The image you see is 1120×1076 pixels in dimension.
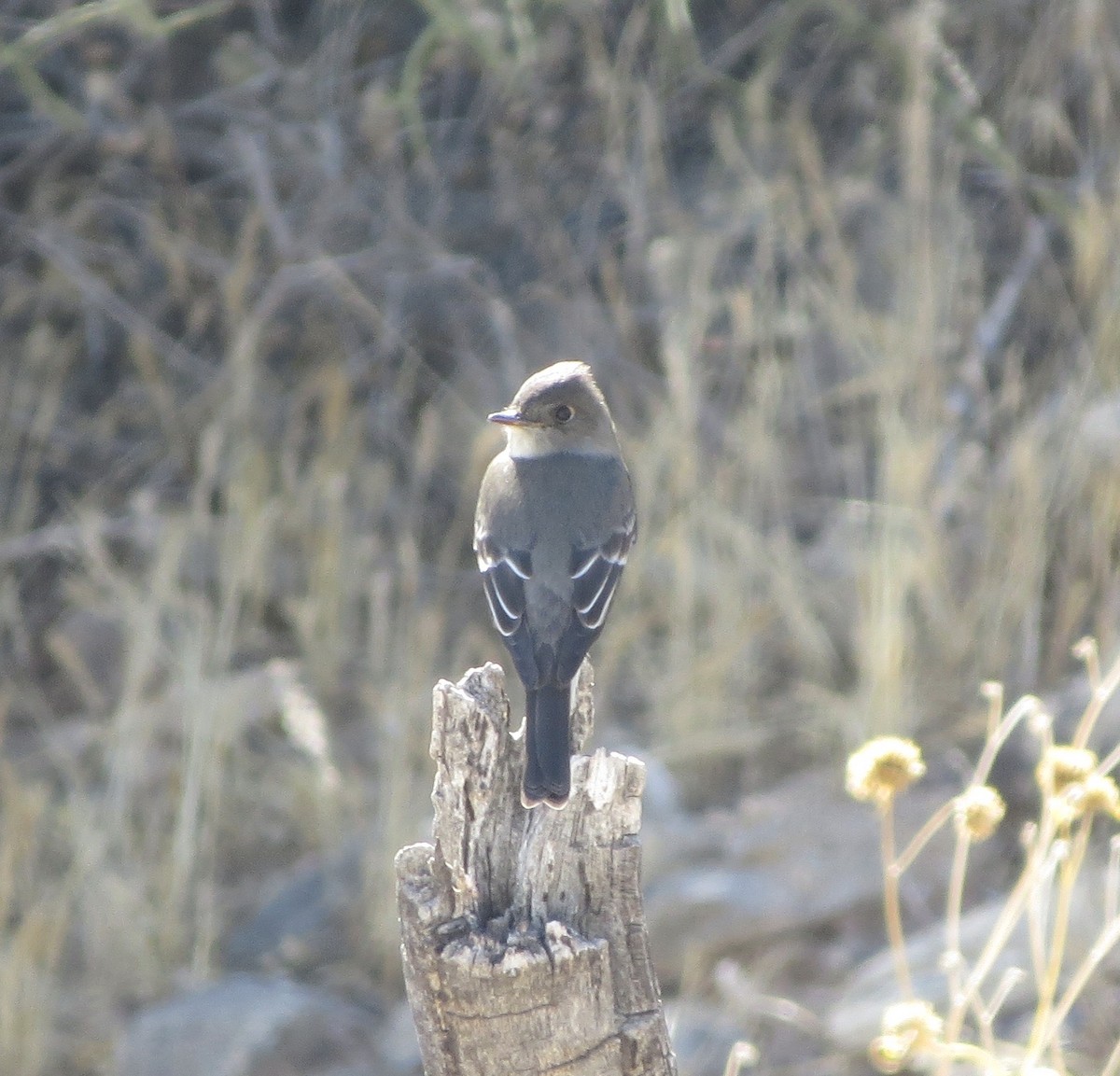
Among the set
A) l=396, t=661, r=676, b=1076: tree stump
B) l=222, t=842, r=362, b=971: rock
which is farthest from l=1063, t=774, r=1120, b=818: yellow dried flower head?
l=222, t=842, r=362, b=971: rock

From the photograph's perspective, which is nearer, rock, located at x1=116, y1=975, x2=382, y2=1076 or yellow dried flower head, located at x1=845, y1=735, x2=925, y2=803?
yellow dried flower head, located at x1=845, y1=735, x2=925, y2=803

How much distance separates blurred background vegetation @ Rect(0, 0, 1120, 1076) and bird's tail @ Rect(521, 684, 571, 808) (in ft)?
8.36

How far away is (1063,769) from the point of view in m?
3.42

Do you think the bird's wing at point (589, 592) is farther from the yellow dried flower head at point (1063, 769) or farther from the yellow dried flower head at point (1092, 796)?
the yellow dried flower head at point (1092, 796)

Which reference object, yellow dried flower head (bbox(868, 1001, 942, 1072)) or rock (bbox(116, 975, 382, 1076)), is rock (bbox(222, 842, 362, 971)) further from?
yellow dried flower head (bbox(868, 1001, 942, 1072))

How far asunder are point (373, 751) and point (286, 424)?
154 centimetres

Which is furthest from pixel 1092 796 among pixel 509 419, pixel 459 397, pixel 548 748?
pixel 459 397

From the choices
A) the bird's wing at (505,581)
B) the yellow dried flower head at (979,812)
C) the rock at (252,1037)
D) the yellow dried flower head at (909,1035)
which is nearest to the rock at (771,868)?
the rock at (252,1037)

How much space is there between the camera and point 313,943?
6.72m

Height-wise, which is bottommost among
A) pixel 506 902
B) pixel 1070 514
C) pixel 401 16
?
pixel 506 902

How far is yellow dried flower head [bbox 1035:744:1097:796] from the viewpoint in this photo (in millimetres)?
3346

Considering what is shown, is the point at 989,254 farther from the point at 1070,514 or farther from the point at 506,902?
the point at 506,902

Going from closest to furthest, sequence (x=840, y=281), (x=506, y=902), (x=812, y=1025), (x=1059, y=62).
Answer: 1. (x=506, y=902)
2. (x=812, y=1025)
3. (x=840, y=281)
4. (x=1059, y=62)

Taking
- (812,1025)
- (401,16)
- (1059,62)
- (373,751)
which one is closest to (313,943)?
(373,751)
